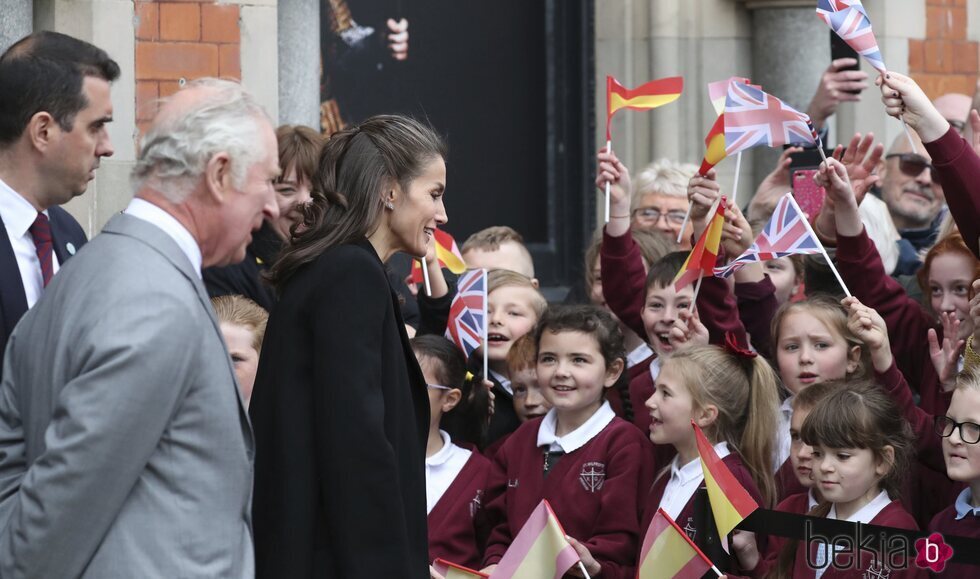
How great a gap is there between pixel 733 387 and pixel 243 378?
145 cm

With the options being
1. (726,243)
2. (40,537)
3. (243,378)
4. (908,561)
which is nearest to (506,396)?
(726,243)

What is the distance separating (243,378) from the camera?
4.33 m

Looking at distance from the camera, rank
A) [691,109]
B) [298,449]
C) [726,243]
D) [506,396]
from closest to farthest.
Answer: [298,449], [726,243], [506,396], [691,109]

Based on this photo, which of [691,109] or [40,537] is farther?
[691,109]

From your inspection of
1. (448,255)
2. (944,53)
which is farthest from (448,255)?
(944,53)

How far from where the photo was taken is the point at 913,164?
21.4 ft

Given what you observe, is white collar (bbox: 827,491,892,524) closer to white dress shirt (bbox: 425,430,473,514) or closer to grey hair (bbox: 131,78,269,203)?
white dress shirt (bbox: 425,430,473,514)

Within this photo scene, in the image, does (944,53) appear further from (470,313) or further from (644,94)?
(470,313)

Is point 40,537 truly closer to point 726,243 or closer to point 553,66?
point 726,243

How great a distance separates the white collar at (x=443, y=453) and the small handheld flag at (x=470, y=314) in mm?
328

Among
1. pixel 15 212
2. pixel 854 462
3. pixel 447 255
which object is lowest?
pixel 854 462

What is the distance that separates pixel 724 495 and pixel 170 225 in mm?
1871

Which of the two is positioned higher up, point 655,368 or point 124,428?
point 124,428

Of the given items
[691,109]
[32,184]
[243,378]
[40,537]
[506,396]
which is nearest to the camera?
[40,537]
